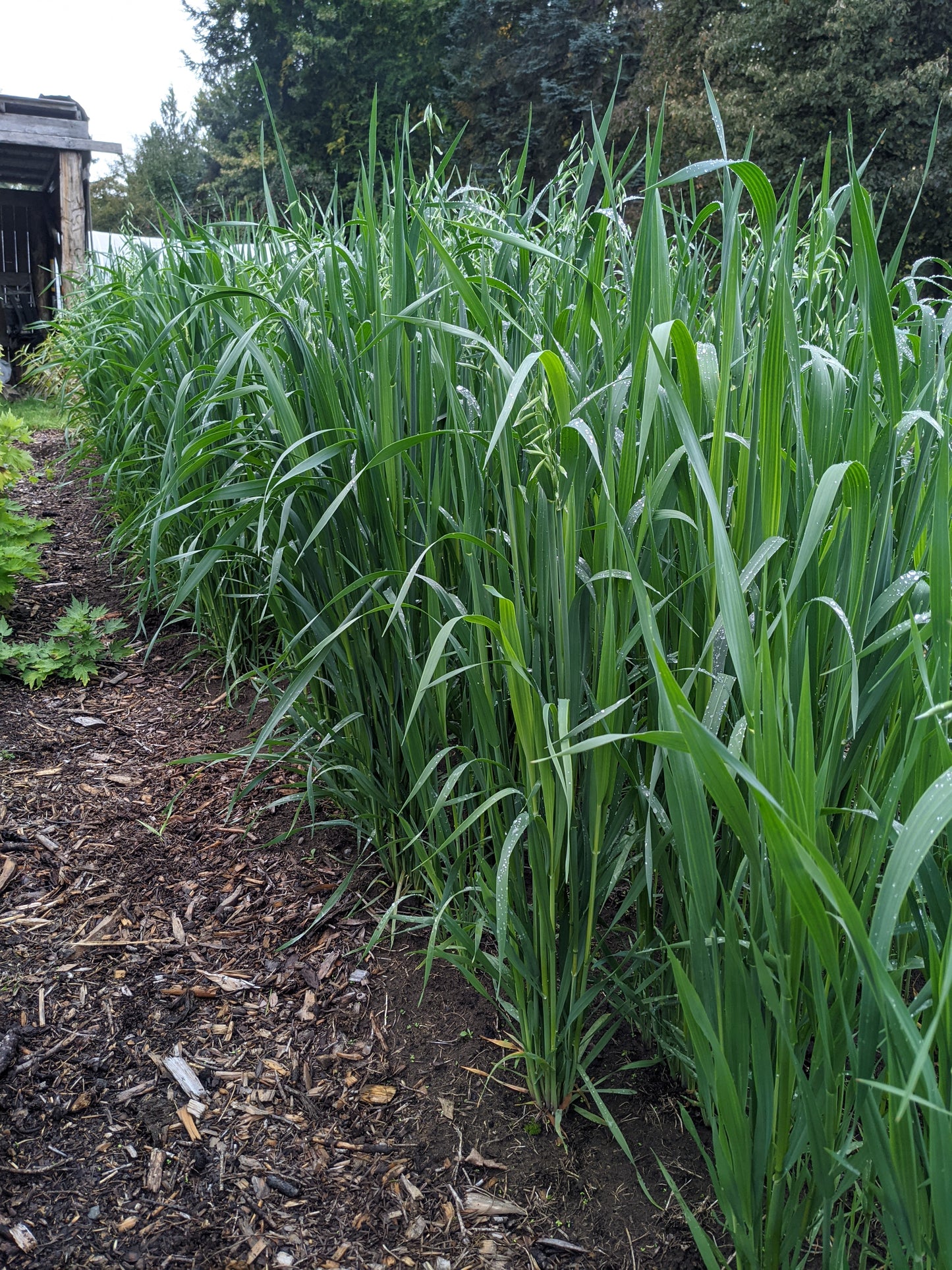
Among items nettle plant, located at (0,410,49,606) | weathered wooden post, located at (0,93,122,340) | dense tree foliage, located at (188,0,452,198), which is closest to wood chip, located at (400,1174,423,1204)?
nettle plant, located at (0,410,49,606)

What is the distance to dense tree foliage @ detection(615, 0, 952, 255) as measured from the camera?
446 inches

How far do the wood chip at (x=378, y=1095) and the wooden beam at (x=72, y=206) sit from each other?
378 inches

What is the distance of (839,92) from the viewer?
458 inches

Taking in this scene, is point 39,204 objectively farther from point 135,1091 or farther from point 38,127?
point 135,1091

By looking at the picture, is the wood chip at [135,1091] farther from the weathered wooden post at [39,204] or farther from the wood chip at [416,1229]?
the weathered wooden post at [39,204]

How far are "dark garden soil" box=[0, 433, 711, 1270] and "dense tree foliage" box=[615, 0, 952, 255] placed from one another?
38.7 feet

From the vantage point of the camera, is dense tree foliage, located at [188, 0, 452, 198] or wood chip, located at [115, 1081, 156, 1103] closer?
wood chip, located at [115, 1081, 156, 1103]

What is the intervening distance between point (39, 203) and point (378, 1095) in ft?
43.3

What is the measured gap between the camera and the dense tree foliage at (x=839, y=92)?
446 inches

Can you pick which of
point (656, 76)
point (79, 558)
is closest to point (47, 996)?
point (79, 558)

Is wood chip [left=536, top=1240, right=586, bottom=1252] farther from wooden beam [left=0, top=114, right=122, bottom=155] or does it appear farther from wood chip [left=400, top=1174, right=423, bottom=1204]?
wooden beam [left=0, top=114, right=122, bottom=155]

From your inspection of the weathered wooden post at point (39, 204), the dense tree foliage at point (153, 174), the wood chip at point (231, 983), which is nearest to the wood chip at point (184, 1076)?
the wood chip at point (231, 983)

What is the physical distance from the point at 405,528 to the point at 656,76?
1674 cm

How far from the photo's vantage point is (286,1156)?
1.13 metres
